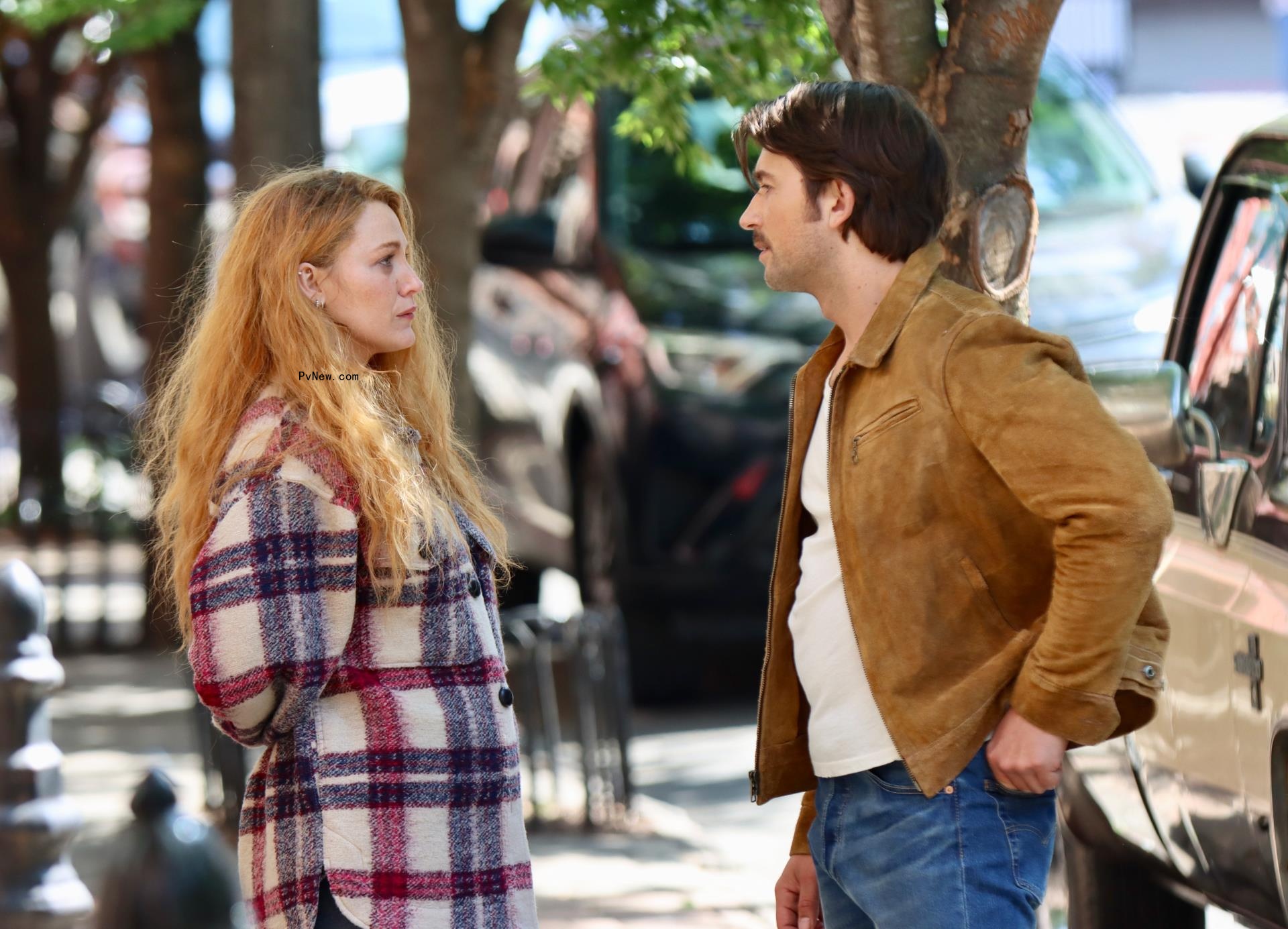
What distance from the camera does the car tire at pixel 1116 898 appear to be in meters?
4.38

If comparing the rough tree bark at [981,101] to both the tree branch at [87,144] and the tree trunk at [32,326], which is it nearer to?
the tree trunk at [32,326]

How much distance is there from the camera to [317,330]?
9.55ft

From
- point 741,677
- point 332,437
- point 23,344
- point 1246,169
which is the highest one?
point 1246,169

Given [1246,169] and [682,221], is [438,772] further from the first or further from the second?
[682,221]

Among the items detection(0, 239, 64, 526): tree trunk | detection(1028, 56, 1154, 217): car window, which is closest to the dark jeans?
detection(1028, 56, 1154, 217): car window

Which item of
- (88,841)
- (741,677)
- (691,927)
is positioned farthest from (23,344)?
(691,927)

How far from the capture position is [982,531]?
8.73 feet

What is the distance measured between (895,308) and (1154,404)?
1.11 metres

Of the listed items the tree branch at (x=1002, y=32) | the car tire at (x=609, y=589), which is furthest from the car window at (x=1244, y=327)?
the car tire at (x=609, y=589)

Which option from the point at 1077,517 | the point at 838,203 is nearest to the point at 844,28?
the point at 838,203

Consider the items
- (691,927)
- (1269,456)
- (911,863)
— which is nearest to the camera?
(911,863)

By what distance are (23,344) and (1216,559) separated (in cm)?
1336

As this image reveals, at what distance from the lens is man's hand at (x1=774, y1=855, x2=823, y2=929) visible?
10.1ft

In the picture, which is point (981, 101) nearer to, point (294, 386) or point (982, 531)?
point (982, 531)
